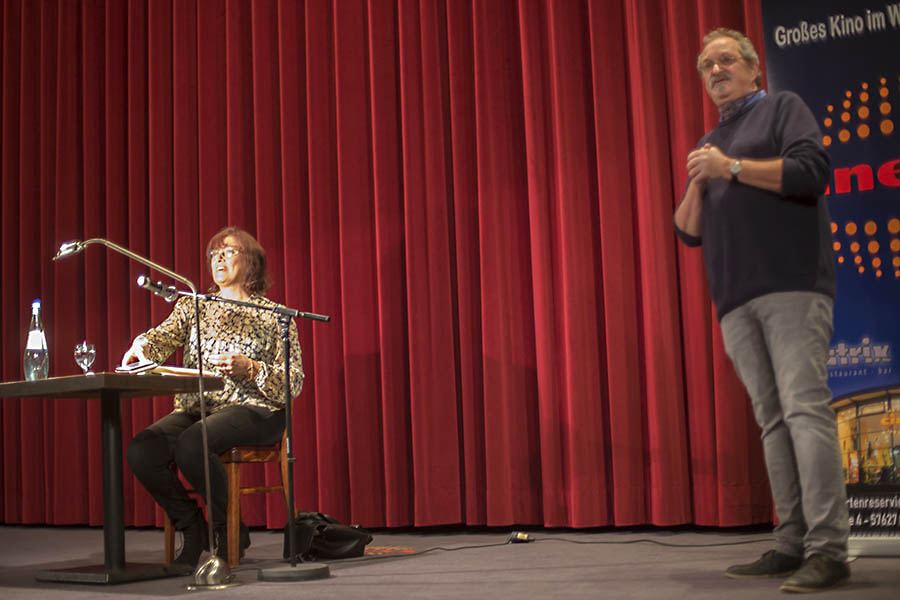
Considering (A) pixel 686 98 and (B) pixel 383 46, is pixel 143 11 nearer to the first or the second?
(B) pixel 383 46

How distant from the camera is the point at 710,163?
7.23 ft

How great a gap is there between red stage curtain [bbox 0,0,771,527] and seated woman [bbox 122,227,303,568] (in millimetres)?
738

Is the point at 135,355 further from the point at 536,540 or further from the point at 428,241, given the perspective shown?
the point at 536,540

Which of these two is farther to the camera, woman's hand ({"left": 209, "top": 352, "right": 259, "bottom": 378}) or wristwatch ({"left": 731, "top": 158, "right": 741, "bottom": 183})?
woman's hand ({"left": 209, "top": 352, "right": 259, "bottom": 378})

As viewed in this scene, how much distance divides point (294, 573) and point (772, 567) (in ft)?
4.36

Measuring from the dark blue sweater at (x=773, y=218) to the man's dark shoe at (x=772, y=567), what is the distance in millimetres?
631

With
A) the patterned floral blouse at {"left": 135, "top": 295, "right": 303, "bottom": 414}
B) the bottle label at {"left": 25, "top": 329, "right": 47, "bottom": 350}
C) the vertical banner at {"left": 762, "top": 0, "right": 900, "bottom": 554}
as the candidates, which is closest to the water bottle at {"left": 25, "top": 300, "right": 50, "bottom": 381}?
the bottle label at {"left": 25, "top": 329, "right": 47, "bottom": 350}

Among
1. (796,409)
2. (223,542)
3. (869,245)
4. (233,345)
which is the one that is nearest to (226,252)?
(233,345)

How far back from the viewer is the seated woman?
301cm

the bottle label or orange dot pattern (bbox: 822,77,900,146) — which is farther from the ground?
orange dot pattern (bbox: 822,77,900,146)

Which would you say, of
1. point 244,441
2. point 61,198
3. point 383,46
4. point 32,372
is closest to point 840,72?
point 383,46

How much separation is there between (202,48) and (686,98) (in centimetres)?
249

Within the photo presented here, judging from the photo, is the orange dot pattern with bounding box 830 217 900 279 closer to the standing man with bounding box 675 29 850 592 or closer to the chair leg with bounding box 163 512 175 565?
→ the standing man with bounding box 675 29 850 592

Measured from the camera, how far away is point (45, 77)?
5.07 meters
